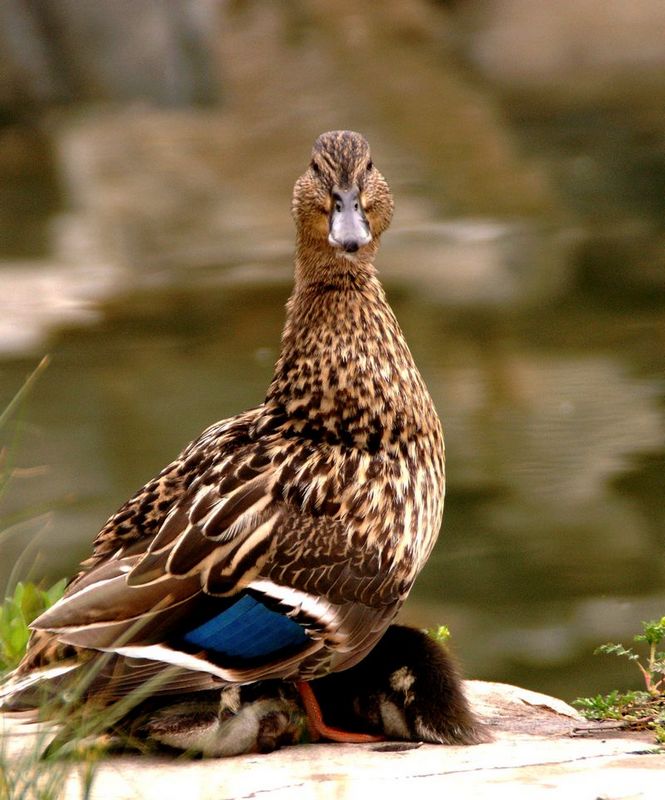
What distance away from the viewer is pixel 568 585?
6.86 m

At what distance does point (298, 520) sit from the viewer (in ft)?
11.3

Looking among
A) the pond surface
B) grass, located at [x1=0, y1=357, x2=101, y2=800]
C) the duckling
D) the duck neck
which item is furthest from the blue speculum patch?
the pond surface

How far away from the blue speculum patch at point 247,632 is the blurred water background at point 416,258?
199cm

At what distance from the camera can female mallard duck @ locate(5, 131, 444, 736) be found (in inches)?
127

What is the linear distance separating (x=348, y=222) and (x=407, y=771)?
4.25 feet

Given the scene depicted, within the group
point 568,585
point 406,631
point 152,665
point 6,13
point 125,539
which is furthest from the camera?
point 6,13

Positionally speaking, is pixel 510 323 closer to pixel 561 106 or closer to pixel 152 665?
pixel 561 106

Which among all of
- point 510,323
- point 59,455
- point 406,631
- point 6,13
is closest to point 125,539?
point 406,631

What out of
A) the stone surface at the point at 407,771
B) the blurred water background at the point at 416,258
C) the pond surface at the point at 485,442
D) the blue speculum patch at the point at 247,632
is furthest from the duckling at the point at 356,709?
the pond surface at the point at 485,442

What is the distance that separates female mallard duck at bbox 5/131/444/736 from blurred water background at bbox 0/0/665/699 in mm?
1740

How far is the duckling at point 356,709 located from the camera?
130 inches

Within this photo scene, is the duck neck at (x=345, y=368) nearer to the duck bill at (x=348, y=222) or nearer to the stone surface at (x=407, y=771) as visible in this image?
the duck bill at (x=348, y=222)

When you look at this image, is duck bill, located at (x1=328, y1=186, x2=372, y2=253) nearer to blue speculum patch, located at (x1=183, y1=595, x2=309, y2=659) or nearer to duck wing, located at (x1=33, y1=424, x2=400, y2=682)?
duck wing, located at (x1=33, y1=424, x2=400, y2=682)

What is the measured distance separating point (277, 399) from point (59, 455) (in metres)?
4.21
